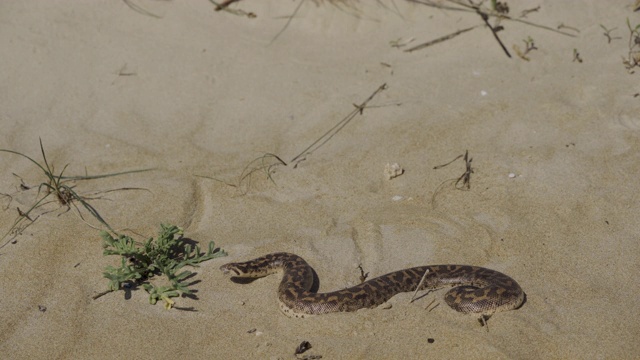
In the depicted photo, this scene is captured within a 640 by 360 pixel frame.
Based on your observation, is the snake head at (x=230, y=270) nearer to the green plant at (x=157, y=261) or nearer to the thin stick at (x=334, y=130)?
the green plant at (x=157, y=261)

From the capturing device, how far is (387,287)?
5.59 meters

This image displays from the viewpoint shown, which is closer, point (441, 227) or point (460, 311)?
point (460, 311)

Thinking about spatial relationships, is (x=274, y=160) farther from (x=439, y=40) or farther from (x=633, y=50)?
(x=633, y=50)

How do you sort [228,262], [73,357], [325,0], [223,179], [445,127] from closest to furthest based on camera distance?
[73,357], [228,262], [223,179], [445,127], [325,0]

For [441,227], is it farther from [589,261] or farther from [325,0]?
[325,0]

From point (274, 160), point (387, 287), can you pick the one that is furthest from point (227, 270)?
point (274, 160)

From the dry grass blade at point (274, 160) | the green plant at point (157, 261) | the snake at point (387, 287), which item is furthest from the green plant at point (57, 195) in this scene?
the snake at point (387, 287)

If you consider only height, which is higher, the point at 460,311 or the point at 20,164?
the point at 460,311

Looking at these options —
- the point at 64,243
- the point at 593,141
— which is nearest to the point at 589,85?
the point at 593,141

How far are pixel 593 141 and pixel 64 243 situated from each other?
17.4 ft

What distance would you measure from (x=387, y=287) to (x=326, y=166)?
2.10 m

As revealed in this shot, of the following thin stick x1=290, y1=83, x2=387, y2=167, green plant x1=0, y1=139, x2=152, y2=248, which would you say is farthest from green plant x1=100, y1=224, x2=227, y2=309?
thin stick x1=290, y1=83, x2=387, y2=167

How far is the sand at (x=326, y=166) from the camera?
525cm

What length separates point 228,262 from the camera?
605cm
